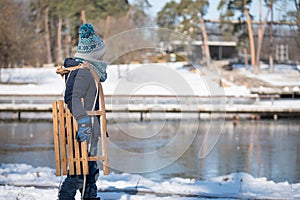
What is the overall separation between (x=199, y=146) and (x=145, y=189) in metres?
12.2

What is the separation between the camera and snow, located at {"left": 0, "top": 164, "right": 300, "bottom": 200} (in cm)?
718

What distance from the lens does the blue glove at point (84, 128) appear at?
5.28m

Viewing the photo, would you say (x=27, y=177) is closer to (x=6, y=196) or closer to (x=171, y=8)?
(x=6, y=196)

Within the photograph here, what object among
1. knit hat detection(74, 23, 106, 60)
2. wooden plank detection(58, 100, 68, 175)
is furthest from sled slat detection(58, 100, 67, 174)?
knit hat detection(74, 23, 106, 60)

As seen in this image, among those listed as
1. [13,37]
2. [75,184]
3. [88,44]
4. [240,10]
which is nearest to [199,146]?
[75,184]

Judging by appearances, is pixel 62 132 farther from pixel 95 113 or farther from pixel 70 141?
pixel 95 113

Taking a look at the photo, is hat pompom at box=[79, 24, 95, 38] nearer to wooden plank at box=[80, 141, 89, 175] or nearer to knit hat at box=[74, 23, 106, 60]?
knit hat at box=[74, 23, 106, 60]

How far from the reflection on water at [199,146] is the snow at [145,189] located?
3.46m

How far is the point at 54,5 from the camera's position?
64625mm

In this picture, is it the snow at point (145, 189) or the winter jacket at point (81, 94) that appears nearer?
the winter jacket at point (81, 94)

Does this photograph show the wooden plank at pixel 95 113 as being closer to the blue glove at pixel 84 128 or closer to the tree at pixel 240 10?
the blue glove at pixel 84 128

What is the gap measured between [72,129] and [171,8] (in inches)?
2301

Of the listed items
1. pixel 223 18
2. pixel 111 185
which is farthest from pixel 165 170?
pixel 223 18

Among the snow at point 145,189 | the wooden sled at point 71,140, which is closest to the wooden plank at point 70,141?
the wooden sled at point 71,140
